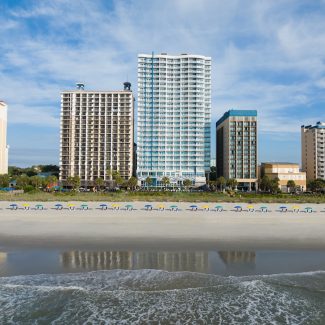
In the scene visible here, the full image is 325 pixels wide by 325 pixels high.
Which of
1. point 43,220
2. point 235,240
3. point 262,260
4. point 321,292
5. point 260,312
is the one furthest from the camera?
point 43,220

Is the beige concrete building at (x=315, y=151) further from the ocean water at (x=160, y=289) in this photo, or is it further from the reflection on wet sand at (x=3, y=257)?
the reflection on wet sand at (x=3, y=257)

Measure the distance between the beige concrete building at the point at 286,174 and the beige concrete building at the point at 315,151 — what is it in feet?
61.8

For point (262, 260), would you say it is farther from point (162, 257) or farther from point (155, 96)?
point (155, 96)

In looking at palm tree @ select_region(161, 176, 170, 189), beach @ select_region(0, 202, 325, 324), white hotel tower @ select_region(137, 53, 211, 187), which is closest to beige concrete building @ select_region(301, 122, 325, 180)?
white hotel tower @ select_region(137, 53, 211, 187)

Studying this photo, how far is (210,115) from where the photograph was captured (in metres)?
111

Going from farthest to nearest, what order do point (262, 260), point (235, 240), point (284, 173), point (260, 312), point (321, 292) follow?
point (284, 173)
point (235, 240)
point (262, 260)
point (321, 292)
point (260, 312)

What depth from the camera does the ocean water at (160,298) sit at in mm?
10406

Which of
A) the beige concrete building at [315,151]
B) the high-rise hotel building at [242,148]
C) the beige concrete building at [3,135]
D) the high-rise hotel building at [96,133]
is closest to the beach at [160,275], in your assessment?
the high-rise hotel building at [242,148]

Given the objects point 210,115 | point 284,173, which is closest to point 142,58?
point 210,115

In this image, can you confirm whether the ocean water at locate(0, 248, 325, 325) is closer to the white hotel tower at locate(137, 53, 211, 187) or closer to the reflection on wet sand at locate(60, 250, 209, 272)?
the reflection on wet sand at locate(60, 250, 209, 272)

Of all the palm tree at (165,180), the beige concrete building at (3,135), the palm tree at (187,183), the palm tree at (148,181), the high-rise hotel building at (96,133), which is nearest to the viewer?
the palm tree at (187,183)

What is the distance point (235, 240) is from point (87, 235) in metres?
9.70

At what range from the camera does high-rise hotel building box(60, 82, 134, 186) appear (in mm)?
110188

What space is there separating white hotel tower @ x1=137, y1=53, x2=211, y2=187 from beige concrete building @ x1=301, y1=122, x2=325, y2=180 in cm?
4401
